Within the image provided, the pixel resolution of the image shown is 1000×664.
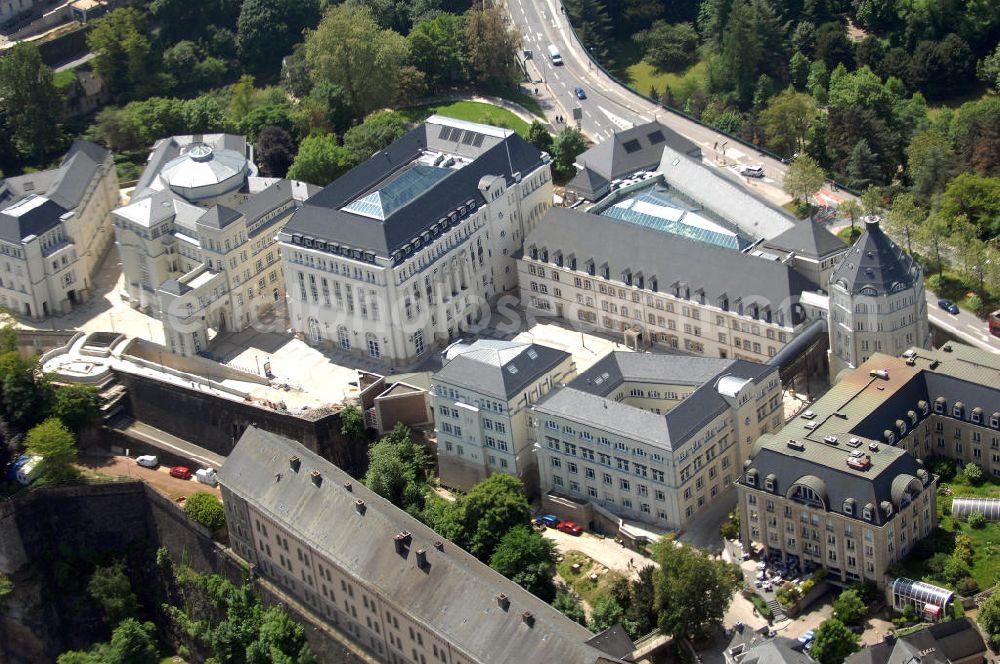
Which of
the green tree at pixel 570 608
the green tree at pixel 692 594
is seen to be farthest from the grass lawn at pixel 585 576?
the green tree at pixel 692 594

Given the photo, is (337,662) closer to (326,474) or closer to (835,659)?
(326,474)

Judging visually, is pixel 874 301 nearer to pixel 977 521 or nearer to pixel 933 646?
pixel 977 521

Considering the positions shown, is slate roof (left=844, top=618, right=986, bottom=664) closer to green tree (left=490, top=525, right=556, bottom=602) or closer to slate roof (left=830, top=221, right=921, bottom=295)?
green tree (left=490, top=525, right=556, bottom=602)

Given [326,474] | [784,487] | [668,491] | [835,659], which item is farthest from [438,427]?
[835,659]

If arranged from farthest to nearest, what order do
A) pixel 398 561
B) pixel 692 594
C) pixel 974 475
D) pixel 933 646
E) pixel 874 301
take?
pixel 874 301 < pixel 974 475 < pixel 398 561 < pixel 692 594 < pixel 933 646

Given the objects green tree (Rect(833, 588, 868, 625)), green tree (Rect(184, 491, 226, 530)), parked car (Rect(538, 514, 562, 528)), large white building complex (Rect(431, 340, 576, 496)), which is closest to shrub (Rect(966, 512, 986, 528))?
green tree (Rect(833, 588, 868, 625))

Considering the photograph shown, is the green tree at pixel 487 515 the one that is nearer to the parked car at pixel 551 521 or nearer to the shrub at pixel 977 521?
the parked car at pixel 551 521

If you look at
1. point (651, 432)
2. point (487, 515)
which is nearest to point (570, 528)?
point (487, 515)
